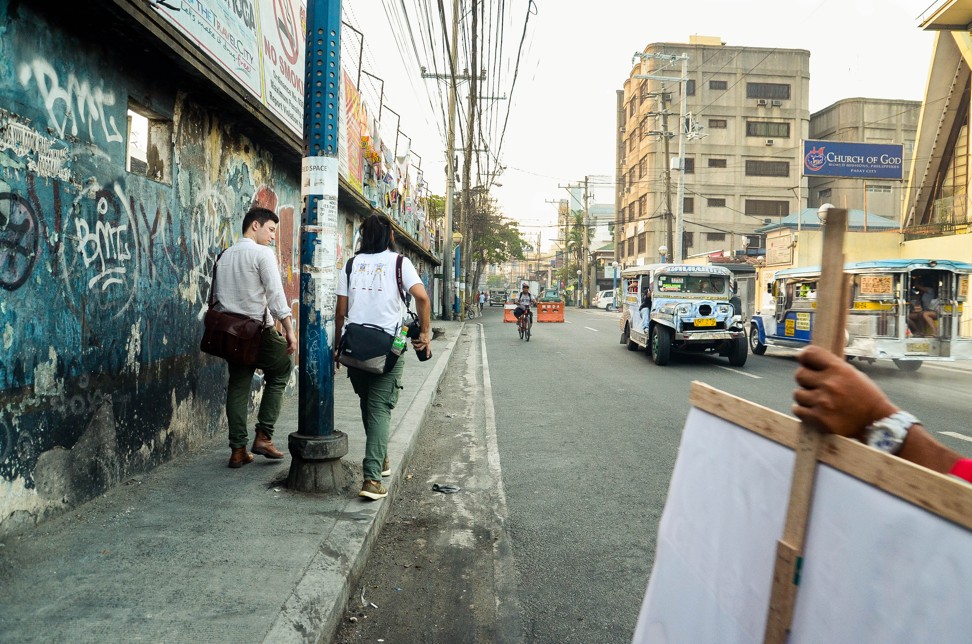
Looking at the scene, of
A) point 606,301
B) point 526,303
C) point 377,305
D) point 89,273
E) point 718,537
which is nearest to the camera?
point 718,537

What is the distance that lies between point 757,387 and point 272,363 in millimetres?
8062

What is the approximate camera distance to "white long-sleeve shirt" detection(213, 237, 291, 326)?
473 centimetres

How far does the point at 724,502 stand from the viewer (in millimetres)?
1689

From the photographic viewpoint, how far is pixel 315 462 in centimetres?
436

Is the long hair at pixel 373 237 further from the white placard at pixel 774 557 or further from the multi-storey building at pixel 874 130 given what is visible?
the multi-storey building at pixel 874 130

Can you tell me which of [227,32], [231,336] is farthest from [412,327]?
[227,32]


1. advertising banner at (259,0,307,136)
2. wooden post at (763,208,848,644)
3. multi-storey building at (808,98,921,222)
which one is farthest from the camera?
multi-storey building at (808,98,921,222)

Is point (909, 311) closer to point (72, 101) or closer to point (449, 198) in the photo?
point (72, 101)

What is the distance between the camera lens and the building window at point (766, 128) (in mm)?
55000

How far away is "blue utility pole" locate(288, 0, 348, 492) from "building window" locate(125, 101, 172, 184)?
121 cm

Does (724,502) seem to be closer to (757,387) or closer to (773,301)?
(757,387)

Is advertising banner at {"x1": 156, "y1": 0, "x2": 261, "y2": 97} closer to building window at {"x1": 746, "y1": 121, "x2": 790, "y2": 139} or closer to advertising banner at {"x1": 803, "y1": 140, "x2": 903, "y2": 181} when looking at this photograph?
advertising banner at {"x1": 803, "y1": 140, "x2": 903, "y2": 181}

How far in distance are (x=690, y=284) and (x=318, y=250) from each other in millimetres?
11672

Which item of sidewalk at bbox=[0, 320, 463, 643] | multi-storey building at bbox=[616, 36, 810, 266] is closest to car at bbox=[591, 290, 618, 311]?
multi-storey building at bbox=[616, 36, 810, 266]
